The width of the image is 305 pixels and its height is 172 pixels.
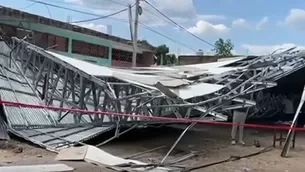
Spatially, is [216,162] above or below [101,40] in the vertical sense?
below

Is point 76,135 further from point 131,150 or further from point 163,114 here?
point 163,114

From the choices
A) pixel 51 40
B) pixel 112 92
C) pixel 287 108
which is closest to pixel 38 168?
pixel 112 92

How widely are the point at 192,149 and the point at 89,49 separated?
19665 millimetres

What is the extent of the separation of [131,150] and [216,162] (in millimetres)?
2550

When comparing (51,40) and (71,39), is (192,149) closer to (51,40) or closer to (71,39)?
(51,40)

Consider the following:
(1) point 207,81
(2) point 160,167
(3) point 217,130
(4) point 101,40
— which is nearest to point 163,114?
(1) point 207,81

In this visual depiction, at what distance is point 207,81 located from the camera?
13125mm

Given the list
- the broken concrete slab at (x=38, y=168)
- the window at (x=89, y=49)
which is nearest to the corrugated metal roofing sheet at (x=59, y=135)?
the broken concrete slab at (x=38, y=168)

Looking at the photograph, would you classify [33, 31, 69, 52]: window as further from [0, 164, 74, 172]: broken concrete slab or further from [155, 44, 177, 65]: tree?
[155, 44, 177, 65]: tree

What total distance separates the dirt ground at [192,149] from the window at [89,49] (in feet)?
46.2

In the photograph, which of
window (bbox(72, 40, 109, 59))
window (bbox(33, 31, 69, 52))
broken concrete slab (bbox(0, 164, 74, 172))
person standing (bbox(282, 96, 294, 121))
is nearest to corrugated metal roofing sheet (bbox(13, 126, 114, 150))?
broken concrete slab (bbox(0, 164, 74, 172))

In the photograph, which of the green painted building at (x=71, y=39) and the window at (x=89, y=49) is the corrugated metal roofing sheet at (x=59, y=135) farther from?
the window at (x=89, y=49)

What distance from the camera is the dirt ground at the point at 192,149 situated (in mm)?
10250

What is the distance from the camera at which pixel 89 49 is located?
102 ft
